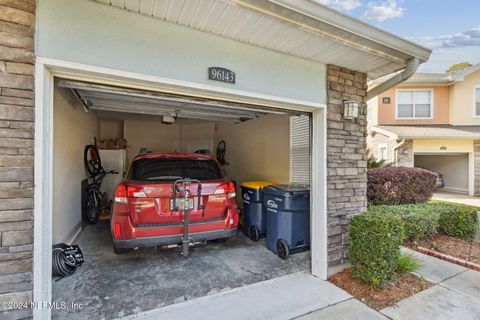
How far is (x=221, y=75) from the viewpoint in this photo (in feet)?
8.80

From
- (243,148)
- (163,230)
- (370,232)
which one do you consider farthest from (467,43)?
(163,230)

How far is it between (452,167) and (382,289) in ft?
44.6

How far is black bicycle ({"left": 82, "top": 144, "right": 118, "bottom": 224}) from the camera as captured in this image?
18.7 ft

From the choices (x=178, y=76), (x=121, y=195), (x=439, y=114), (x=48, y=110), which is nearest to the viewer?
(x=48, y=110)

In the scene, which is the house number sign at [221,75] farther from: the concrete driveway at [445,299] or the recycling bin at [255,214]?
the concrete driveway at [445,299]

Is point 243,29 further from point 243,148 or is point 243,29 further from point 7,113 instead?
point 243,148

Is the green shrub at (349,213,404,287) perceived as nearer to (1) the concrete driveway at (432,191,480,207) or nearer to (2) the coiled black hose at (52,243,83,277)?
(2) the coiled black hose at (52,243,83,277)

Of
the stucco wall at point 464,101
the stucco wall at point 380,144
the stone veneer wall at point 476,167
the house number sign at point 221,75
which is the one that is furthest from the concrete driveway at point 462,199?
the house number sign at point 221,75

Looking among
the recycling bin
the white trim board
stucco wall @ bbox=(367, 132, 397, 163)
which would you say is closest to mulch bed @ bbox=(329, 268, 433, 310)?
the recycling bin

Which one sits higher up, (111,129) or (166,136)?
(111,129)

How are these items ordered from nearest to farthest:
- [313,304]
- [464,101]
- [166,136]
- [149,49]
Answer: [149,49] → [313,304] → [166,136] → [464,101]

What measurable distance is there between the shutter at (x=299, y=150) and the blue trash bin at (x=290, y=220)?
2.32 ft

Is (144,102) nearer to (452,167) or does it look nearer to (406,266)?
(406,266)

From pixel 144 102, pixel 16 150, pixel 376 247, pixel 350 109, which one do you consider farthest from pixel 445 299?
pixel 144 102
